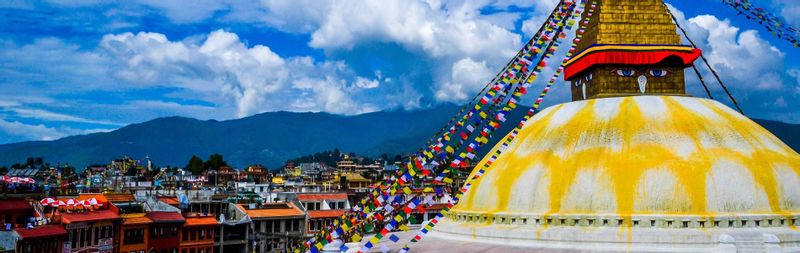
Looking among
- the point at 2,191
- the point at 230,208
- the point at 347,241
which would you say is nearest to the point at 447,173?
the point at 347,241

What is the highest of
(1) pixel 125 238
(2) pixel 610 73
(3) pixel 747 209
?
(2) pixel 610 73

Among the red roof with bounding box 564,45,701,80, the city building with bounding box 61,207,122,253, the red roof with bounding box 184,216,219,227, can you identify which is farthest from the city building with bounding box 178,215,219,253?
the red roof with bounding box 564,45,701,80

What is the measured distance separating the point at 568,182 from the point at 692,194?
3.23 meters

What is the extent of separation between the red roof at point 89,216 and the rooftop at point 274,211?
12570mm

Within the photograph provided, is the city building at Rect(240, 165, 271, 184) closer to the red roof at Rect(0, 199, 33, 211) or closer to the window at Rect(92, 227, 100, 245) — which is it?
the red roof at Rect(0, 199, 33, 211)

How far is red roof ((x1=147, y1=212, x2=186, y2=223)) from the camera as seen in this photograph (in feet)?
130

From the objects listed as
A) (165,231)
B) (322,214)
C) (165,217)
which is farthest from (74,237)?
(322,214)

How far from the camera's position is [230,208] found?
163 ft

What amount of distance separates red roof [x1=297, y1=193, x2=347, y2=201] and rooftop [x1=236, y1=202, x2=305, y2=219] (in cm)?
225

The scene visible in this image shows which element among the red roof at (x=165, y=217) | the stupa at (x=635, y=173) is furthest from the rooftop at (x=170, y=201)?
the stupa at (x=635, y=173)

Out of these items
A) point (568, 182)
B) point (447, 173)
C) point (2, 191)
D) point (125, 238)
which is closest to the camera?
point (447, 173)

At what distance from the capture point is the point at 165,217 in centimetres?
4053

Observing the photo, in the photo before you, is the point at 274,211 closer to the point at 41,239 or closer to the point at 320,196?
the point at 320,196

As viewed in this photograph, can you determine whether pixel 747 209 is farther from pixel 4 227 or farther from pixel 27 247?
pixel 4 227
